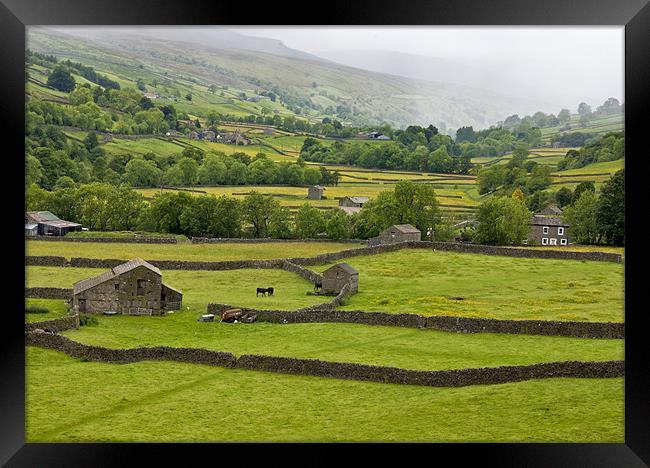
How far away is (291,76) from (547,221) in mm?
84128

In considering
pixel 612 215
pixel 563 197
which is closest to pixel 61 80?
pixel 563 197

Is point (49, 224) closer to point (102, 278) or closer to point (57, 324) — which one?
point (102, 278)

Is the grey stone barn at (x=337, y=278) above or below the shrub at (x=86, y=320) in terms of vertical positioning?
above

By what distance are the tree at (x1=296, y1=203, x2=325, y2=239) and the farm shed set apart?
1051cm

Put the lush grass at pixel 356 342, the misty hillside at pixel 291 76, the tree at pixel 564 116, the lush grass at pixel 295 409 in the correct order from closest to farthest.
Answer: the lush grass at pixel 295 409, the lush grass at pixel 356 342, the tree at pixel 564 116, the misty hillside at pixel 291 76

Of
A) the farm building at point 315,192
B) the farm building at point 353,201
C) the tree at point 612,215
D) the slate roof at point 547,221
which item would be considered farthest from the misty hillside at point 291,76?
the tree at point 612,215

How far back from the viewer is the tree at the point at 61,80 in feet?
266

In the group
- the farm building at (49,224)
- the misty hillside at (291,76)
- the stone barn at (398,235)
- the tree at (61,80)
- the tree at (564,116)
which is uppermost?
the misty hillside at (291,76)

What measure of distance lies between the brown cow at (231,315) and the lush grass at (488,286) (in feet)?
10.7

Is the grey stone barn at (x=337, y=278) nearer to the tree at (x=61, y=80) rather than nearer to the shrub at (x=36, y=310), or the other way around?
the shrub at (x=36, y=310)

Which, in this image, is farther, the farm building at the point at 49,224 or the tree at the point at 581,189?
the tree at the point at 581,189

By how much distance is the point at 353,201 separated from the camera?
5028cm
